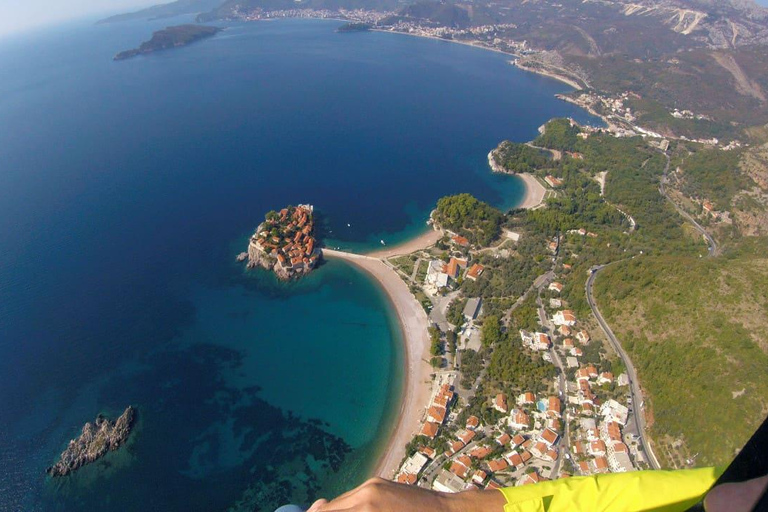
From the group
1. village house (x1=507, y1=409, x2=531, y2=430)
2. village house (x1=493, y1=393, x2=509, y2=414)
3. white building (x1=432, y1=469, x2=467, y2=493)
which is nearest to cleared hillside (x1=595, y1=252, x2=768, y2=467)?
village house (x1=507, y1=409, x2=531, y2=430)

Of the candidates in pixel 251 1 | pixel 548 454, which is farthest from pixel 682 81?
pixel 251 1

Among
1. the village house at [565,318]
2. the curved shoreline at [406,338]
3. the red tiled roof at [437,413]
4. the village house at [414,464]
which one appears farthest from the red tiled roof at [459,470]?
the village house at [565,318]

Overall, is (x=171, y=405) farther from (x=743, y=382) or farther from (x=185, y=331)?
(x=743, y=382)

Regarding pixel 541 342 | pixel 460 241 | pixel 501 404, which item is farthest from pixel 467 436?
pixel 460 241

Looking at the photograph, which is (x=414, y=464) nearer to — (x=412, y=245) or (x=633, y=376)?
(x=633, y=376)

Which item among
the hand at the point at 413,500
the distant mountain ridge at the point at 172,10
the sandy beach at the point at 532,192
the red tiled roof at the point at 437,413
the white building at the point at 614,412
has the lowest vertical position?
the distant mountain ridge at the point at 172,10

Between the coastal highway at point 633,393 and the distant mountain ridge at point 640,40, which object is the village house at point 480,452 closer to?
the coastal highway at point 633,393

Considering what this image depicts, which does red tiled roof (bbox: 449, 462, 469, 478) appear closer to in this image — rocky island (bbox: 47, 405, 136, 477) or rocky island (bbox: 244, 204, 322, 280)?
rocky island (bbox: 47, 405, 136, 477)
